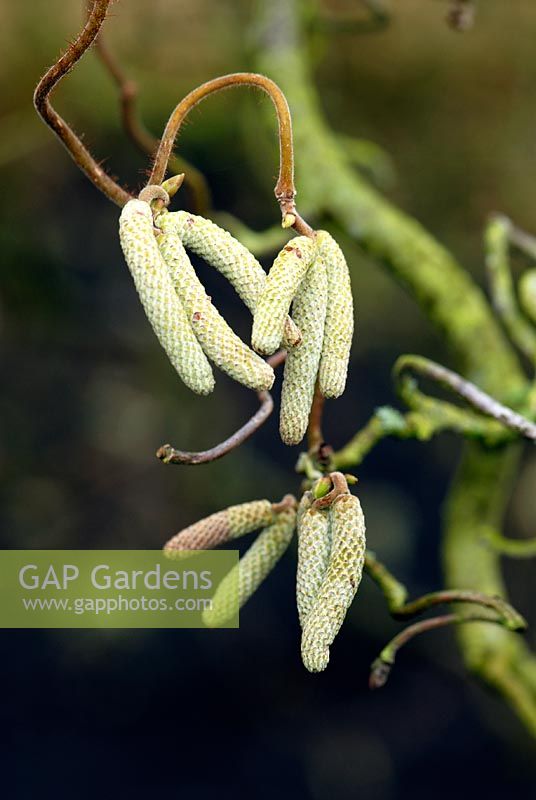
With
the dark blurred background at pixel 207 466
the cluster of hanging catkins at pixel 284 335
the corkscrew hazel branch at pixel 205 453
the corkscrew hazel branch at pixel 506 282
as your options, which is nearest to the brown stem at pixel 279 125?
the cluster of hanging catkins at pixel 284 335

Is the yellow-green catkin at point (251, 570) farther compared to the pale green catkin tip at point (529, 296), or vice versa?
the pale green catkin tip at point (529, 296)

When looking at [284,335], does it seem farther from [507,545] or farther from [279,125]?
[507,545]

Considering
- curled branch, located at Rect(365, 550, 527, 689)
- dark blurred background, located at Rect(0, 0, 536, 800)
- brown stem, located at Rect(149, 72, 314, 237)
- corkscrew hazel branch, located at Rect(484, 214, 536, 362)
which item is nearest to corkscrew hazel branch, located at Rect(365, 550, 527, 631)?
curled branch, located at Rect(365, 550, 527, 689)

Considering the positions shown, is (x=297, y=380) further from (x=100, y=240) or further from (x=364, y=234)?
(x=100, y=240)

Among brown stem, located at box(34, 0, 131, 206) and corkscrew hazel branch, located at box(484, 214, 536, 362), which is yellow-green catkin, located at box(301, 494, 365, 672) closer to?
brown stem, located at box(34, 0, 131, 206)

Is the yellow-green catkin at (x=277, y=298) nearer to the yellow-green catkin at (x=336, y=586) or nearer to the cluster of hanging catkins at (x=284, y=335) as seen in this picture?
the cluster of hanging catkins at (x=284, y=335)

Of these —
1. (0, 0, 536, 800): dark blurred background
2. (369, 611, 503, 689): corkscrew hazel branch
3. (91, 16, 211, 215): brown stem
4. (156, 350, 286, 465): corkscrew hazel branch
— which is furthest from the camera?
(0, 0, 536, 800): dark blurred background

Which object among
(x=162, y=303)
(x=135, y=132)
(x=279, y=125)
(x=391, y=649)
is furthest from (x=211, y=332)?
(x=135, y=132)
